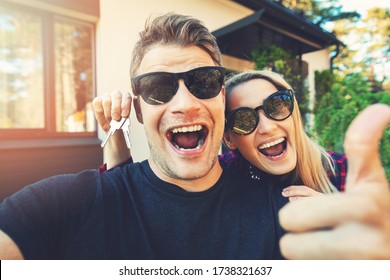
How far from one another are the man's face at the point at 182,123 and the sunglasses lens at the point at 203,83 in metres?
0.01

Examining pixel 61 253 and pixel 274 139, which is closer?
pixel 61 253

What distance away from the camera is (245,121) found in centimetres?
80

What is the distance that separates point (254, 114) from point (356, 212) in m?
0.49

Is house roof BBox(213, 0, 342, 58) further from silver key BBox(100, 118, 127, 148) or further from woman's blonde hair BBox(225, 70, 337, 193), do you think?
silver key BBox(100, 118, 127, 148)

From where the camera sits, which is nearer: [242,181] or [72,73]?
[242,181]

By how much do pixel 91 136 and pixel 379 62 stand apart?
50.5 inches

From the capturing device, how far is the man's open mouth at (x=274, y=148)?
83cm

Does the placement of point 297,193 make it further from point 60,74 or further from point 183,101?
point 60,74

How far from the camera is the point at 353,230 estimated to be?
0.36 metres

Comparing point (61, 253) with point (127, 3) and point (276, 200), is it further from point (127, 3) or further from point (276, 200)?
point (127, 3)

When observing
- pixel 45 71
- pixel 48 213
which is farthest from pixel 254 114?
pixel 45 71

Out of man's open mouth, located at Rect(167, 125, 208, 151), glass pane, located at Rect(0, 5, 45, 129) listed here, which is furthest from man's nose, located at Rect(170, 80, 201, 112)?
glass pane, located at Rect(0, 5, 45, 129)

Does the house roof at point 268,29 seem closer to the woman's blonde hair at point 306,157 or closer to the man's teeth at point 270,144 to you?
the woman's blonde hair at point 306,157
